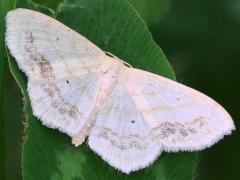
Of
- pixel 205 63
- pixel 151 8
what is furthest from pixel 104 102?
pixel 205 63

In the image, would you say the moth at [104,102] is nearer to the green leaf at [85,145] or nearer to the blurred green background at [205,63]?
the green leaf at [85,145]

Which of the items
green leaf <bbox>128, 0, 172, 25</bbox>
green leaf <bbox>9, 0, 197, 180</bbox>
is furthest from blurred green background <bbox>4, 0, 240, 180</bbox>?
green leaf <bbox>9, 0, 197, 180</bbox>

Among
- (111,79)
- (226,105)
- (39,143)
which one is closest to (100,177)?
(39,143)

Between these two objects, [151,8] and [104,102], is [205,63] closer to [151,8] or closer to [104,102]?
[151,8]

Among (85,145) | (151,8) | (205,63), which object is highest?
(151,8)

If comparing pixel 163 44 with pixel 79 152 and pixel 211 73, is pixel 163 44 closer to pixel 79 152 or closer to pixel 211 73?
pixel 211 73
